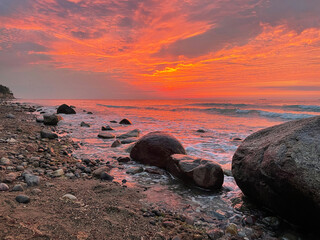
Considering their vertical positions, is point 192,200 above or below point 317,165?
below

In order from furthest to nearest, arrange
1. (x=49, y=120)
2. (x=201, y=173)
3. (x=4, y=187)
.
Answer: (x=49, y=120)
(x=201, y=173)
(x=4, y=187)

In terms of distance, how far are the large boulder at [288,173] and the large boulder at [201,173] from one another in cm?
50

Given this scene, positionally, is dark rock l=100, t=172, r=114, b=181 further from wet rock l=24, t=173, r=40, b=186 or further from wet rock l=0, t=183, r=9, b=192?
Answer: wet rock l=0, t=183, r=9, b=192

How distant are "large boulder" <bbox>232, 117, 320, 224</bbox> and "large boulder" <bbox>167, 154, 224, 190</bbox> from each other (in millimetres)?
495

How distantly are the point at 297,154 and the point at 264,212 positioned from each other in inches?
45.0

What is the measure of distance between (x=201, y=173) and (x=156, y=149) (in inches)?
69.5

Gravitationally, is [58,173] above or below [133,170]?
above

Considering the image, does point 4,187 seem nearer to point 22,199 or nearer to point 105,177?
point 22,199

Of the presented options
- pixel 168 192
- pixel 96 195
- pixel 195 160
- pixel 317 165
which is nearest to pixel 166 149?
pixel 195 160

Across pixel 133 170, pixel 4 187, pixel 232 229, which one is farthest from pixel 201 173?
pixel 4 187

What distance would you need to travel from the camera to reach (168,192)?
3.81m

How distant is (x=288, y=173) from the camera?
2629mm

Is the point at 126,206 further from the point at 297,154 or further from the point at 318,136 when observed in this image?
the point at 318,136

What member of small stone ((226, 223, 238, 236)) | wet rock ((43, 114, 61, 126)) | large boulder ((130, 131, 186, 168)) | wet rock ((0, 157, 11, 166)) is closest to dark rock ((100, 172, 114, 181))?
large boulder ((130, 131, 186, 168))
